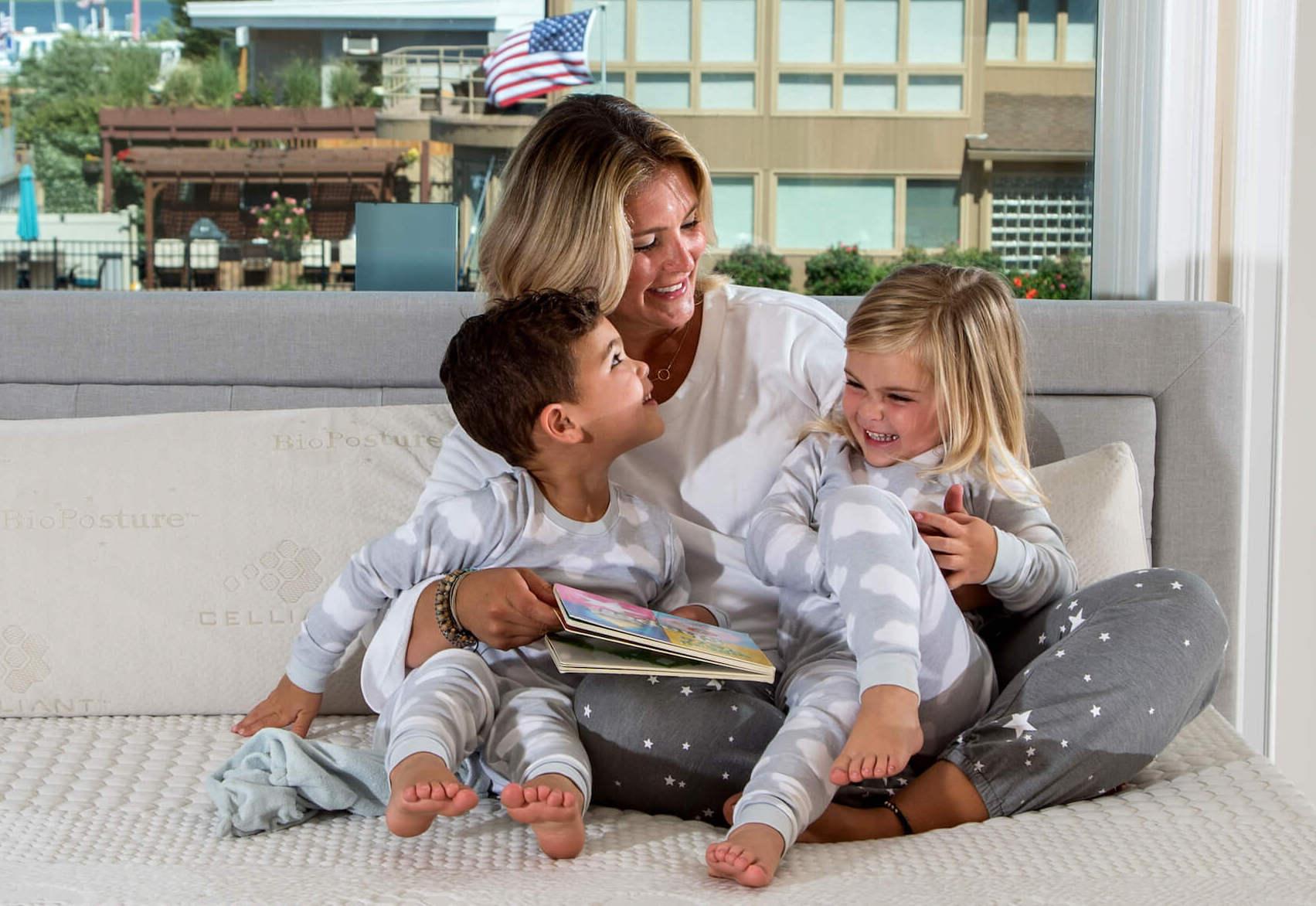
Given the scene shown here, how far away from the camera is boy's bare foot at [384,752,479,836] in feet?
3.71

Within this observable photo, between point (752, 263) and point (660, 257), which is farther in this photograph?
point (752, 263)

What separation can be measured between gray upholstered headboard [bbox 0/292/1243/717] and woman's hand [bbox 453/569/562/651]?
25.0 inches

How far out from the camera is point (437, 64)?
3.76m

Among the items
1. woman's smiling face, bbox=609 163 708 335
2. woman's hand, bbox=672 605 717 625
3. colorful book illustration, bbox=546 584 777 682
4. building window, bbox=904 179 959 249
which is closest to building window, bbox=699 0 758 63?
building window, bbox=904 179 959 249

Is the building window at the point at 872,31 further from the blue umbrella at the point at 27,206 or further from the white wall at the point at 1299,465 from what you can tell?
the blue umbrella at the point at 27,206

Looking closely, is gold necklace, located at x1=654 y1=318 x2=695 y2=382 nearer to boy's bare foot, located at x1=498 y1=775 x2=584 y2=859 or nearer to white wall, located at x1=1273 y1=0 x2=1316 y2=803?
boy's bare foot, located at x1=498 y1=775 x2=584 y2=859

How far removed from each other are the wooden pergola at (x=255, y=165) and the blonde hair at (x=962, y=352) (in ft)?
8.30

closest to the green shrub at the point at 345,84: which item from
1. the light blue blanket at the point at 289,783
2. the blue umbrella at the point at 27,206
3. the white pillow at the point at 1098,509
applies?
the blue umbrella at the point at 27,206

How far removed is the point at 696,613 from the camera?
4.75 feet

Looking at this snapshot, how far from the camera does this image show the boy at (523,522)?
4.60 feet

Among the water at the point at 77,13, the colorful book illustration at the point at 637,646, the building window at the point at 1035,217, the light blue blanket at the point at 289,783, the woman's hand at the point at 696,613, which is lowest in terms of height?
the light blue blanket at the point at 289,783

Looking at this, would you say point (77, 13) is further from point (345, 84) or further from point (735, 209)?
point (735, 209)

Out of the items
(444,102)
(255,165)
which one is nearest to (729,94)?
(444,102)

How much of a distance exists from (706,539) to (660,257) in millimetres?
340
